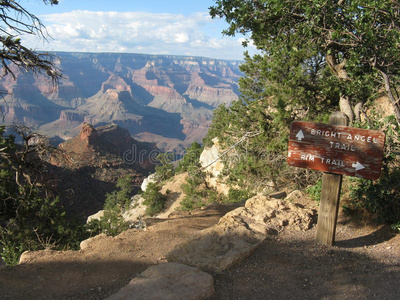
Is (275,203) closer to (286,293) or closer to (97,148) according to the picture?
(286,293)

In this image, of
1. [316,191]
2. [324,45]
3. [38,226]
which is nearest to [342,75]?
[324,45]

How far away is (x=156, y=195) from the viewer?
25438mm

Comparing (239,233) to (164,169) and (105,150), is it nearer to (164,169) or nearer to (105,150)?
(164,169)

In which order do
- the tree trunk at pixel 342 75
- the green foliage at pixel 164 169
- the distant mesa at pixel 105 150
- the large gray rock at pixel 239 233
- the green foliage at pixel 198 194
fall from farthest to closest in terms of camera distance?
1. the distant mesa at pixel 105 150
2. the green foliage at pixel 164 169
3. the green foliage at pixel 198 194
4. the tree trunk at pixel 342 75
5. the large gray rock at pixel 239 233

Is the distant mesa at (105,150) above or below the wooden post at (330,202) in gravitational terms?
below

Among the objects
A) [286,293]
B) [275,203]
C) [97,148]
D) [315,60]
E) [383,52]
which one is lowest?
[97,148]

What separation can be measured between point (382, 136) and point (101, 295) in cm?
430

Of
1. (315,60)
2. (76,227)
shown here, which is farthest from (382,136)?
(76,227)

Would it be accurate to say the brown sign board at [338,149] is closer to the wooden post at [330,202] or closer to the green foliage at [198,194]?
the wooden post at [330,202]

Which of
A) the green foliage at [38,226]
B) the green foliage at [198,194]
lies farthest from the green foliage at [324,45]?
the green foliage at [198,194]

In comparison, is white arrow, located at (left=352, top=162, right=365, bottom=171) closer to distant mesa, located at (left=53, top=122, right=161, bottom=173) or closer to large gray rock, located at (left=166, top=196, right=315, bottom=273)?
large gray rock, located at (left=166, top=196, right=315, bottom=273)

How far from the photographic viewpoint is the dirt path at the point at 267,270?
3.85 m

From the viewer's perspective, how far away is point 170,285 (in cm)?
370

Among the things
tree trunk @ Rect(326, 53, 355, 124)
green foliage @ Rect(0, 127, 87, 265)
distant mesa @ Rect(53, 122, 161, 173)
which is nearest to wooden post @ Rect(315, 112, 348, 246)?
tree trunk @ Rect(326, 53, 355, 124)
